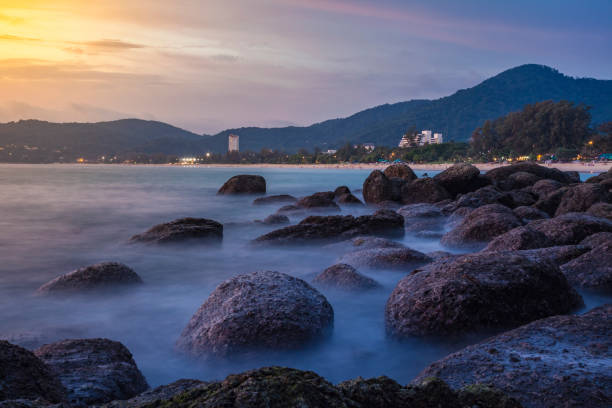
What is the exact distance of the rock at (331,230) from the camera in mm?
11609

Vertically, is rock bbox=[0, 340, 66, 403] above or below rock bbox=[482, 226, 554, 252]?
above

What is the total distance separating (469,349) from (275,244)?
859 cm

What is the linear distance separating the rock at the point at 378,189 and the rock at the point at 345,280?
14.3m

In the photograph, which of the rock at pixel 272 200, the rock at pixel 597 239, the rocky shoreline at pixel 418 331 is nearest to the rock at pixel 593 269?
the rocky shoreline at pixel 418 331

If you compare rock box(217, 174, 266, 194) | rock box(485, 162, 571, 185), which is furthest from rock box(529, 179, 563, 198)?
rock box(217, 174, 266, 194)

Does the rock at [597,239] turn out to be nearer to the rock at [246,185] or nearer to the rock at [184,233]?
the rock at [184,233]

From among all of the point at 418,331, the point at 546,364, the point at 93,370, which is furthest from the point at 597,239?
the point at 93,370

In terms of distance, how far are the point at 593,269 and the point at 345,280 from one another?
3.56m

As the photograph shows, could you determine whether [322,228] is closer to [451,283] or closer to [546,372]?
[451,283]

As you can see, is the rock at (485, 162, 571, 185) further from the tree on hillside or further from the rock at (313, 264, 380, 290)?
the tree on hillside

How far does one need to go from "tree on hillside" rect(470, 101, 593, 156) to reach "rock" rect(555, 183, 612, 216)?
4125 inches

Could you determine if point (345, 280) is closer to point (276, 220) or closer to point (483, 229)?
point (483, 229)

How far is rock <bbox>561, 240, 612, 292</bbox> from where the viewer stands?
6094mm

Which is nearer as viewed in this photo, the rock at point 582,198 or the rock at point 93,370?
the rock at point 93,370
